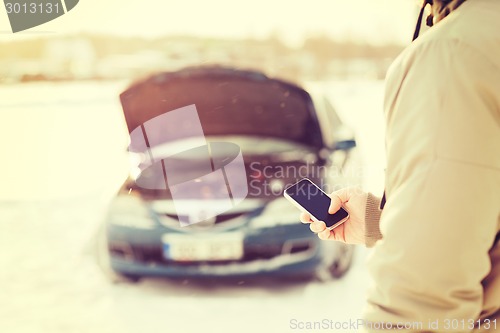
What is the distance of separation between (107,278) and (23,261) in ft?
1.84

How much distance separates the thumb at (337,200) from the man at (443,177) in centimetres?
37

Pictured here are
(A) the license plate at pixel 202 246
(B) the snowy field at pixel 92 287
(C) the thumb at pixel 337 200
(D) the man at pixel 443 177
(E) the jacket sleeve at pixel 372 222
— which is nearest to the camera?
(D) the man at pixel 443 177

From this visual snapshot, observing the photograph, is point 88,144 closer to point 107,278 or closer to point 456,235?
point 107,278

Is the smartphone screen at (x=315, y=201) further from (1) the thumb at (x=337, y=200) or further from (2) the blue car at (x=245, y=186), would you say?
(2) the blue car at (x=245, y=186)

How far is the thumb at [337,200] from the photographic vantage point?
38.6 inches

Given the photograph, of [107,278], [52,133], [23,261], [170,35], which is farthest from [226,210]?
[52,133]

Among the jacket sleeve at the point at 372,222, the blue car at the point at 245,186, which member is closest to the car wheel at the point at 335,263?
the blue car at the point at 245,186

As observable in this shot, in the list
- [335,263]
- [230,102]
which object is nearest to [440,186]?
[335,263]

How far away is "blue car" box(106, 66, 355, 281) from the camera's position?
248 centimetres

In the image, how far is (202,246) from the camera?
97.0 inches

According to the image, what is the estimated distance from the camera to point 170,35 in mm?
5406

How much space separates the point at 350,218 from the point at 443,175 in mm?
456

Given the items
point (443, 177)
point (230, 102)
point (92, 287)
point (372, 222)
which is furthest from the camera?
point (230, 102)

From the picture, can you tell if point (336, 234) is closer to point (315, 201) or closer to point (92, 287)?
point (315, 201)
